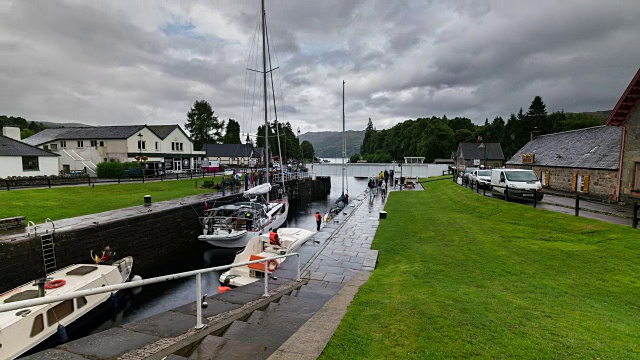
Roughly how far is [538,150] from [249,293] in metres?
36.7

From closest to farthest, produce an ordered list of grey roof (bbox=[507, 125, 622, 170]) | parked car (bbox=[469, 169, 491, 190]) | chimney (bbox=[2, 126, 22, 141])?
grey roof (bbox=[507, 125, 622, 170])
parked car (bbox=[469, 169, 491, 190])
chimney (bbox=[2, 126, 22, 141])

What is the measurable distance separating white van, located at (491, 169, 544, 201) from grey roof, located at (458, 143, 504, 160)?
4518cm

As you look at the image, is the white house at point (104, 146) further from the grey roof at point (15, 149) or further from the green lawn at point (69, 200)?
the green lawn at point (69, 200)

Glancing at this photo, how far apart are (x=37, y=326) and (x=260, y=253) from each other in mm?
7994

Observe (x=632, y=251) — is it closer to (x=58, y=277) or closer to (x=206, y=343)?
(x=206, y=343)

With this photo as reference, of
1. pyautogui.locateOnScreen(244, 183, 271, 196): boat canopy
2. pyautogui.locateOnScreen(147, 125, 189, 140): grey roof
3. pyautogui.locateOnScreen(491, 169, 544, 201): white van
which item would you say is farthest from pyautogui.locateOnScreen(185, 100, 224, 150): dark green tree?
pyautogui.locateOnScreen(491, 169, 544, 201): white van

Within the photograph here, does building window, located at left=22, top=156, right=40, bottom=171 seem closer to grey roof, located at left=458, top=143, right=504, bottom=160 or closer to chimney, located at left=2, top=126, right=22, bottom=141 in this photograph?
chimney, located at left=2, top=126, right=22, bottom=141

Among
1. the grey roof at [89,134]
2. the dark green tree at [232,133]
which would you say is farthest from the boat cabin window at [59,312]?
the dark green tree at [232,133]

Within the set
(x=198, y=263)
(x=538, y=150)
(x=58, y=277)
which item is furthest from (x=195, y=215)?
(x=538, y=150)

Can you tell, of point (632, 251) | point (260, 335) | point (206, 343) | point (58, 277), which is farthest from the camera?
point (58, 277)

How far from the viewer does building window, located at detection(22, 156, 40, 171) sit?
30.7 meters

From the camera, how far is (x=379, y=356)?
4.31 metres

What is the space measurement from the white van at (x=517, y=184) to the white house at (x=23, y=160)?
42.8 metres

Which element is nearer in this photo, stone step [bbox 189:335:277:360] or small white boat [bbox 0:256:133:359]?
stone step [bbox 189:335:277:360]
